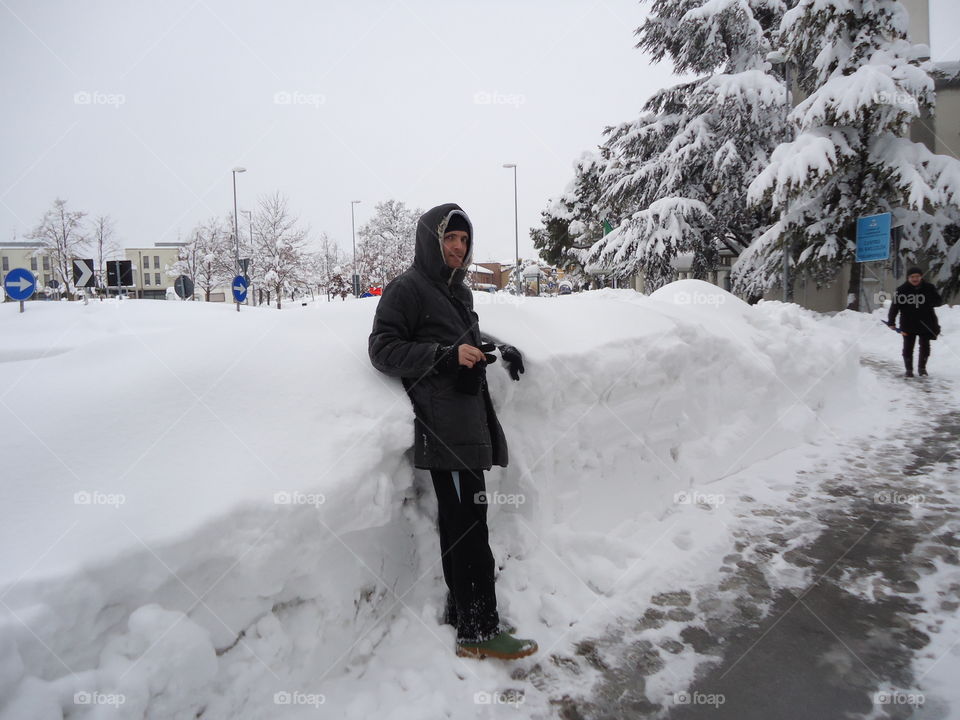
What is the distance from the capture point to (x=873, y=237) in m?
12.9

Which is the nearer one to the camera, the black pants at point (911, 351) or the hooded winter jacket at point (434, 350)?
the hooded winter jacket at point (434, 350)

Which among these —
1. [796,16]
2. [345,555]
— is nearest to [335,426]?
[345,555]

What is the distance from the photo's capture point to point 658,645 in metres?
2.71

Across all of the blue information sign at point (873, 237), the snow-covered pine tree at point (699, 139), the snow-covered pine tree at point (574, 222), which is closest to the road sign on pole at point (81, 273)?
the snow-covered pine tree at point (699, 139)

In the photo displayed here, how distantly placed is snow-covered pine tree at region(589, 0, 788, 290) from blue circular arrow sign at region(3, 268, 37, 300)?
16906 millimetres

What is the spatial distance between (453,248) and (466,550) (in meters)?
1.51

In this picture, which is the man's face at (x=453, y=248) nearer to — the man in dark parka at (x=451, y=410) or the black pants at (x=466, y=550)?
the man in dark parka at (x=451, y=410)

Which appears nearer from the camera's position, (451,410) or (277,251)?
(451,410)

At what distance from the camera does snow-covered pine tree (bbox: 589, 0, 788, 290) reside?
16391 mm

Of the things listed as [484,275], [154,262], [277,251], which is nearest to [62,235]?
[277,251]

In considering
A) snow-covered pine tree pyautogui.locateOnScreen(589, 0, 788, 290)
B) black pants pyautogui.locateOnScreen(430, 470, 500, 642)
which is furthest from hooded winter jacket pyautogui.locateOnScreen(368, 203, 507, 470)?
snow-covered pine tree pyautogui.locateOnScreen(589, 0, 788, 290)

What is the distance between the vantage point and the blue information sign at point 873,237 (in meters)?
12.5

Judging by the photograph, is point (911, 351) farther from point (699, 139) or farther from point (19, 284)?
point (19, 284)

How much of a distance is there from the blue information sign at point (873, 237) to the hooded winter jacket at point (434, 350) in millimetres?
13468
